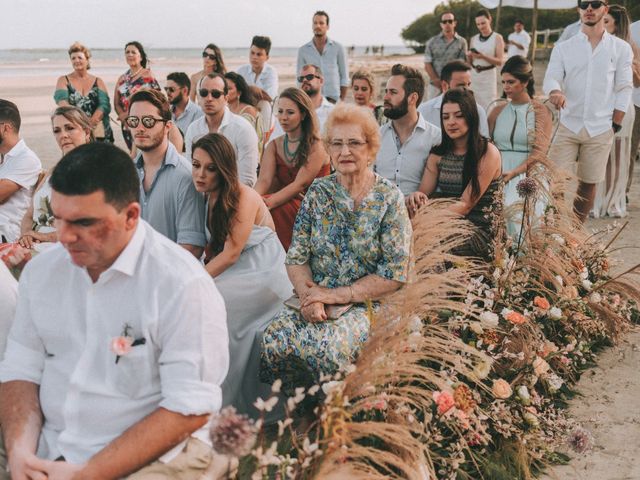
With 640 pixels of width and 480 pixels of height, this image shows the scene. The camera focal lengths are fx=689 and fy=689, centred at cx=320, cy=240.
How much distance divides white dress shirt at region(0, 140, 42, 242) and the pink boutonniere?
11.4ft

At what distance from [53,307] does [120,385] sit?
0.36 meters

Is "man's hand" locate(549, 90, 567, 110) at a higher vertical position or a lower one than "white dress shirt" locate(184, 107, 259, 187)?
higher

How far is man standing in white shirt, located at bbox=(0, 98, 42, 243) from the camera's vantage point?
208 inches

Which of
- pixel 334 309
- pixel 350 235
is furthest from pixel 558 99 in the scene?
pixel 334 309

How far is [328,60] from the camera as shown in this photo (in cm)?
1016

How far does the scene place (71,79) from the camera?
29.8 ft

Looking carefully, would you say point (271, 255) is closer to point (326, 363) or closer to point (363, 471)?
point (326, 363)

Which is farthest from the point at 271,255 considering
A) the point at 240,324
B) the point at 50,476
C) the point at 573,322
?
the point at 50,476

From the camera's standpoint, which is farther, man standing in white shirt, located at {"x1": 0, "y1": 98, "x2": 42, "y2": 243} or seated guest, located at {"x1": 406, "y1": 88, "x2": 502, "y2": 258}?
man standing in white shirt, located at {"x1": 0, "y1": 98, "x2": 42, "y2": 243}

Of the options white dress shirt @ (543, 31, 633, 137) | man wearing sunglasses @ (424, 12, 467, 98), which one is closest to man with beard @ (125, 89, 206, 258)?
white dress shirt @ (543, 31, 633, 137)

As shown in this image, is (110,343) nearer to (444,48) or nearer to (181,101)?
(181,101)

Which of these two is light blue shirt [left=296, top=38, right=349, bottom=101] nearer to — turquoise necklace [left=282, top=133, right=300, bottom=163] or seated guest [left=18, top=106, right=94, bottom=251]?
turquoise necklace [left=282, top=133, right=300, bottom=163]

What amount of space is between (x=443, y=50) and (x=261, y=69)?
3145 millimetres

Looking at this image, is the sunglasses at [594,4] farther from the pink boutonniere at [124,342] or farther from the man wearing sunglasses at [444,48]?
the pink boutonniere at [124,342]
